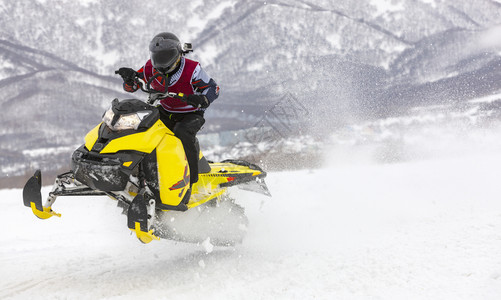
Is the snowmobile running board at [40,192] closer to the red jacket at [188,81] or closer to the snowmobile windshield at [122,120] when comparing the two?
the snowmobile windshield at [122,120]

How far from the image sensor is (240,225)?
223 inches

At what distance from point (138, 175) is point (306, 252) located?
229 cm

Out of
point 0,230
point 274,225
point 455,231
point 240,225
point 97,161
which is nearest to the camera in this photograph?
point 97,161

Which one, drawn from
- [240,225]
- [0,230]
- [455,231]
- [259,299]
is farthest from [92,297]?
[0,230]

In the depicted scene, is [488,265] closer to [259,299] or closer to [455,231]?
[455,231]

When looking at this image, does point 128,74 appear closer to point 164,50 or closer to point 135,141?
point 164,50

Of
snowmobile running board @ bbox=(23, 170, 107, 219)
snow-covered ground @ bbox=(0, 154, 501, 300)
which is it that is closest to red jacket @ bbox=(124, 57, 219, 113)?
snowmobile running board @ bbox=(23, 170, 107, 219)

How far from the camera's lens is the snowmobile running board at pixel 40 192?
4.18m

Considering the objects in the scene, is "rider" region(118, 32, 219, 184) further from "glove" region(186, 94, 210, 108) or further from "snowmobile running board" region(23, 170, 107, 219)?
"snowmobile running board" region(23, 170, 107, 219)

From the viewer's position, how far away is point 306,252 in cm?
510

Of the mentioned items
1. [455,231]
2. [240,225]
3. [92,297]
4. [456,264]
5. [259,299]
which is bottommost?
[92,297]

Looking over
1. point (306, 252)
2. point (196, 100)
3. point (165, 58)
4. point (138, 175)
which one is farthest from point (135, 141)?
point (306, 252)

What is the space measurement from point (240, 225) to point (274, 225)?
100cm

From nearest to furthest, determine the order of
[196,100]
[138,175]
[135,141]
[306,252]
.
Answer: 1. [135,141]
2. [138,175]
3. [196,100]
4. [306,252]
